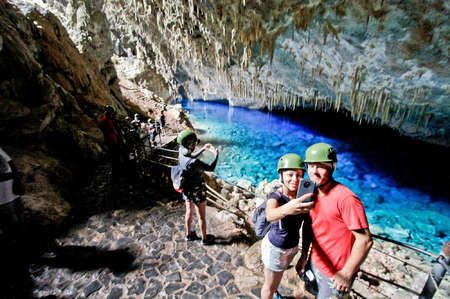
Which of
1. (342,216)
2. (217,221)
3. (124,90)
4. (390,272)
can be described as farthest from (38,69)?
(124,90)

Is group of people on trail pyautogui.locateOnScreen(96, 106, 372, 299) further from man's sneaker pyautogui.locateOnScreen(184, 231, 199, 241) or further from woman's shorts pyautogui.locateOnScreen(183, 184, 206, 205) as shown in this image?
man's sneaker pyautogui.locateOnScreen(184, 231, 199, 241)

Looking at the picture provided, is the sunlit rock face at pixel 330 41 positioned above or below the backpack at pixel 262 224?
above

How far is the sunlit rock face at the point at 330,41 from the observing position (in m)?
8.41

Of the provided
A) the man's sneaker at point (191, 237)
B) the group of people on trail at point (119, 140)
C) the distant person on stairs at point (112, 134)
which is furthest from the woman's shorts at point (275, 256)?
the distant person on stairs at point (112, 134)

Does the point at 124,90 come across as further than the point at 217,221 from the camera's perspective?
Yes

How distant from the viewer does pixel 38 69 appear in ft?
21.3

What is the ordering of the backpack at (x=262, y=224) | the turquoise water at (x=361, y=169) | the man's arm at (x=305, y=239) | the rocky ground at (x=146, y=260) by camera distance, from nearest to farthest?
1. the man's arm at (x=305, y=239)
2. the backpack at (x=262, y=224)
3. the rocky ground at (x=146, y=260)
4. the turquoise water at (x=361, y=169)

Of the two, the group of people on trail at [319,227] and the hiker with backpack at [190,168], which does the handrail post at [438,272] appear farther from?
the hiker with backpack at [190,168]

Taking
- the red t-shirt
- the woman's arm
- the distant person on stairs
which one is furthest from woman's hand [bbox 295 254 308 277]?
the distant person on stairs

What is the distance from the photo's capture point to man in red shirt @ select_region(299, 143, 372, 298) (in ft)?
5.51

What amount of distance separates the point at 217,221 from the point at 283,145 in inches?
600

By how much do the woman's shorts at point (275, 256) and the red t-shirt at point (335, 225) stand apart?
27 cm

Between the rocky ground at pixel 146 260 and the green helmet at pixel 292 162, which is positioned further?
the rocky ground at pixel 146 260

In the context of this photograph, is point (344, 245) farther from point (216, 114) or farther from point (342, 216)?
point (216, 114)
